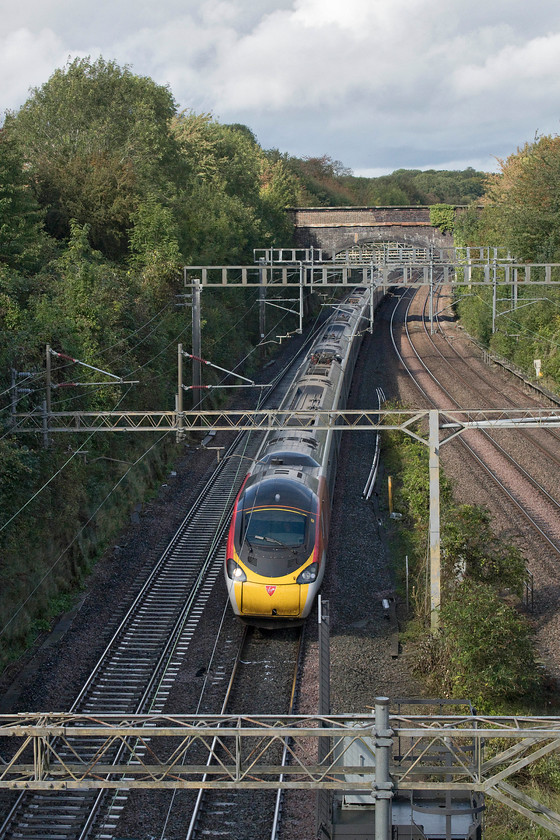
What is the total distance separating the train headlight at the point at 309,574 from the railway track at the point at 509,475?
7152 mm

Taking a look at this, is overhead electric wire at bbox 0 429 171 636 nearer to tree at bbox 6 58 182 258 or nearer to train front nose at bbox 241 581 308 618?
train front nose at bbox 241 581 308 618

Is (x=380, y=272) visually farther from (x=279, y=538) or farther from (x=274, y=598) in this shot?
(x=274, y=598)

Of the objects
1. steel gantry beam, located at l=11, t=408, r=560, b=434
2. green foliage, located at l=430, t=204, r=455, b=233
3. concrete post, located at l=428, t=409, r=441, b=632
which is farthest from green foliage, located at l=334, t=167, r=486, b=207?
concrete post, located at l=428, t=409, r=441, b=632

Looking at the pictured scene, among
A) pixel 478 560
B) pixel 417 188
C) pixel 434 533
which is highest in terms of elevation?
pixel 417 188

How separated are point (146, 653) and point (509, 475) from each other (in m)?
13.4

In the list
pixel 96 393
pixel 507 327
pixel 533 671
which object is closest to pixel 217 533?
pixel 96 393

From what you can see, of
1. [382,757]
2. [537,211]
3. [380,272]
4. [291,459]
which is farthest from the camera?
[537,211]

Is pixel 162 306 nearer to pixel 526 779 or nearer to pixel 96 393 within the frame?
pixel 96 393

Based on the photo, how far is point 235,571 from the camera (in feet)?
47.8

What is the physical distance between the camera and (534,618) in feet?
53.6

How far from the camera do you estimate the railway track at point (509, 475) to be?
20.6m

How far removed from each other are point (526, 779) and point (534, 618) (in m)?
5.33

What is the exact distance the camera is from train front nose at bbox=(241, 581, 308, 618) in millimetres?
14336

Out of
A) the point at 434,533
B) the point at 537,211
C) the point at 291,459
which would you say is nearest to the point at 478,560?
the point at 434,533
